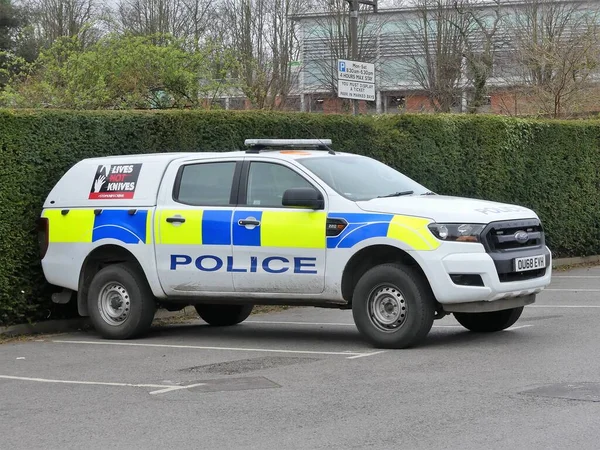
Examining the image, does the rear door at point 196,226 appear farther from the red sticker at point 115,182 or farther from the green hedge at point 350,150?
the green hedge at point 350,150

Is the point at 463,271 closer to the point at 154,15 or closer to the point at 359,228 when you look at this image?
the point at 359,228

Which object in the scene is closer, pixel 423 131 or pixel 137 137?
pixel 137 137

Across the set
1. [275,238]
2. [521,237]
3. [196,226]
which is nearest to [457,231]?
[521,237]

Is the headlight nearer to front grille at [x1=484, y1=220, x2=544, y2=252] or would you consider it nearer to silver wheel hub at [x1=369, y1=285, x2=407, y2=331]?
front grille at [x1=484, y1=220, x2=544, y2=252]

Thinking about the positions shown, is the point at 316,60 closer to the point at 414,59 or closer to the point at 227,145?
the point at 414,59

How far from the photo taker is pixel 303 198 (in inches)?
420

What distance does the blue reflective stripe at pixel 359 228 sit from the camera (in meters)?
10.4

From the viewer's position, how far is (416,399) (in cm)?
792

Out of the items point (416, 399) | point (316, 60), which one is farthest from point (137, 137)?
point (316, 60)

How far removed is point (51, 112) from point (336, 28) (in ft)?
115

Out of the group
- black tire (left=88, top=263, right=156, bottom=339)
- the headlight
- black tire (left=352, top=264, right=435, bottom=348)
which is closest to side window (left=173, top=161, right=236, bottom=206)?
black tire (left=88, top=263, right=156, bottom=339)

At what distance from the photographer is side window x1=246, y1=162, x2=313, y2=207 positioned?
1112cm

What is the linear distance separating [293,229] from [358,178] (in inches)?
37.6

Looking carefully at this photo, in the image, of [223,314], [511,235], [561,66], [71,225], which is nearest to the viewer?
[511,235]
